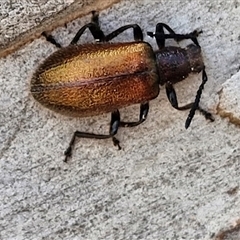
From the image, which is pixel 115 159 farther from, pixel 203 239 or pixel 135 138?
pixel 203 239

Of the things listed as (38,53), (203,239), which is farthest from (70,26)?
(203,239)

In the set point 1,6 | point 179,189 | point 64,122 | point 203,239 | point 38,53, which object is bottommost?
point 203,239

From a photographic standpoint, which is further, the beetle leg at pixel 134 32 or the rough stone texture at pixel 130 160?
the rough stone texture at pixel 130 160

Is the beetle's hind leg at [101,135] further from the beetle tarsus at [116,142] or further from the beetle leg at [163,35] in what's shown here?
the beetle leg at [163,35]

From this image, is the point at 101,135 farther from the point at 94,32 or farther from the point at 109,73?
the point at 94,32

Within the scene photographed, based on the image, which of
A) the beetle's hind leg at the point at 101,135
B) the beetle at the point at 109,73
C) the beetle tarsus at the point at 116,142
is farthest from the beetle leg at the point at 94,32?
the beetle tarsus at the point at 116,142

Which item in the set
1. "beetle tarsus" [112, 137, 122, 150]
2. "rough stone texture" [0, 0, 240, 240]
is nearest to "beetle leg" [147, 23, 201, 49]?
"rough stone texture" [0, 0, 240, 240]

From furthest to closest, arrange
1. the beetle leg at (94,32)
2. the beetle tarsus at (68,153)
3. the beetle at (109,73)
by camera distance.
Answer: the beetle tarsus at (68,153)
the beetle leg at (94,32)
the beetle at (109,73)
